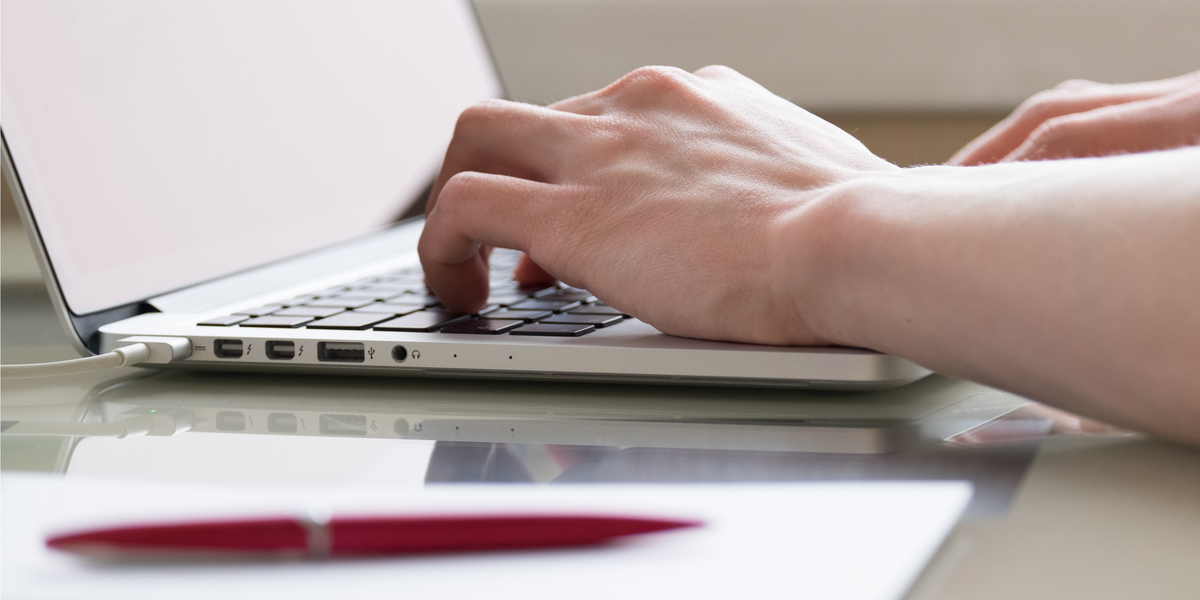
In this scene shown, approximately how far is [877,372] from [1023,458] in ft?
0.25

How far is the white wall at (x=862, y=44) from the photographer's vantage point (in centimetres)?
127

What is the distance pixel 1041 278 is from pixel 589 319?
22cm

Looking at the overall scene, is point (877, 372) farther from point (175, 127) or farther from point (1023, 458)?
point (175, 127)

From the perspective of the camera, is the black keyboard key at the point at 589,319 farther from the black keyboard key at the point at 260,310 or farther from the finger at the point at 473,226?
the black keyboard key at the point at 260,310

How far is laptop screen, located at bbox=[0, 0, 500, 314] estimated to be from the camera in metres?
0.57

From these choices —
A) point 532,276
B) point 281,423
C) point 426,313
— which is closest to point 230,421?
point 281,423

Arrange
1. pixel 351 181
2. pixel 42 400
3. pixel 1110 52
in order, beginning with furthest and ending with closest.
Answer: pixel 1110 52, pixel 351 181, pixel 42 400

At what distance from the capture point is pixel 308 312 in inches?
21.1

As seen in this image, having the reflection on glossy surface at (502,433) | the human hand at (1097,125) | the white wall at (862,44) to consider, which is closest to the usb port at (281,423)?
the reflection on glossy surface at (502,433)

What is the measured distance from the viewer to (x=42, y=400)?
48cm

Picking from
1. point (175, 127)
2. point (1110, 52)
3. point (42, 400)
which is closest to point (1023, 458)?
point (42, 400)

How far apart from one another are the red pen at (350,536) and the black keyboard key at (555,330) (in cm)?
21

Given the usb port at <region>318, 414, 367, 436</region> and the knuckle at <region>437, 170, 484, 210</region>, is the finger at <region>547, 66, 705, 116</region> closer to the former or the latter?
the knuckle at <region>437, 170, 484, 210</region>

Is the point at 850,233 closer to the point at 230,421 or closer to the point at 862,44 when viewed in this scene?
the point at 230,421
